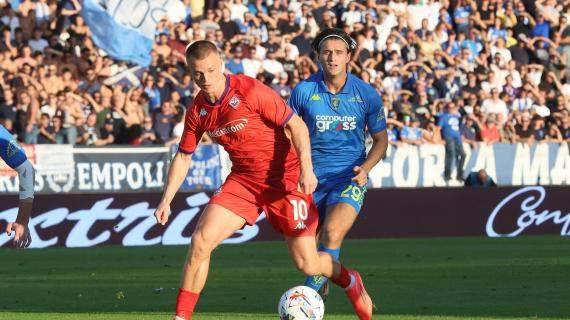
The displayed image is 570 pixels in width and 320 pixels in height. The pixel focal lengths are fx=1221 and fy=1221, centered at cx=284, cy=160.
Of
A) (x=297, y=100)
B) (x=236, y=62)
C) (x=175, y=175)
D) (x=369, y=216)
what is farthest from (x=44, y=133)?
(x=175, y=175)

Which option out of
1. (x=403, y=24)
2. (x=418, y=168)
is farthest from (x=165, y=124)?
(x=403, y=24)

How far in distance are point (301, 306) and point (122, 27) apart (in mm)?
16871

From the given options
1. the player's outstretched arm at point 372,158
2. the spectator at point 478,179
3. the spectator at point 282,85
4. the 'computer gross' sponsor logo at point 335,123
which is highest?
the 'computer gross' sponsor logo at point 335,123

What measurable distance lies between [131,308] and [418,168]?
1340 cm

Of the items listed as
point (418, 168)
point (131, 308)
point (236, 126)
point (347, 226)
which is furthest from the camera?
point (418, 168)

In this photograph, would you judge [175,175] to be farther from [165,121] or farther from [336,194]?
[165,121]

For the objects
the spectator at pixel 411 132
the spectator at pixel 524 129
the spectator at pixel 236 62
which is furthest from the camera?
the spectator at pixel 524 129

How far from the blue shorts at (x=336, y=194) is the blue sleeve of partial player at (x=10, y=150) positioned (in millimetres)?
3315

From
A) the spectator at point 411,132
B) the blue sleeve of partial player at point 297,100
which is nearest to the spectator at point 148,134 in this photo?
the spectator at point 411,132

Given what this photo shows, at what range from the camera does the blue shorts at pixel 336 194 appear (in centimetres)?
1027

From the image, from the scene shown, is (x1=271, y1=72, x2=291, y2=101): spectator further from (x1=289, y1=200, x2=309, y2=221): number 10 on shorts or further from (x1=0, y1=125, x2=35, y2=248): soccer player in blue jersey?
(x1=0, y1=125, x2=35, y2=248): soccer player in blue jersey

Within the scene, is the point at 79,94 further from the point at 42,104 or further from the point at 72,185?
the point at 72,185

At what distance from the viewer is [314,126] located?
10469mm

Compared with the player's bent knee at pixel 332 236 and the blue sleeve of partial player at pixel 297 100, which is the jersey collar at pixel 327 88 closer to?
the blue sleeve of partial player at pixel 297 100
